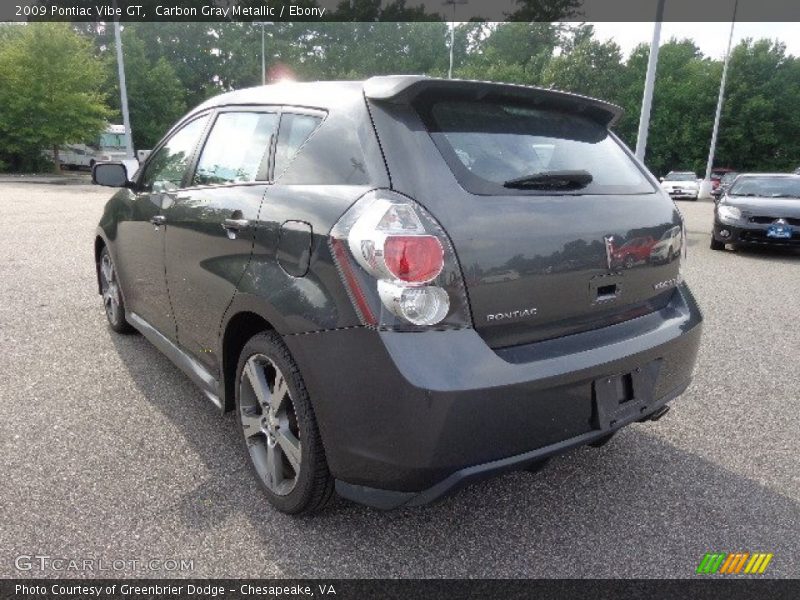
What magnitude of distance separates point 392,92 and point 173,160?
1.81m

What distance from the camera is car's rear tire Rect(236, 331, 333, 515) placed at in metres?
2.14

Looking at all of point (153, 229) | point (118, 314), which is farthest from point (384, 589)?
point (118, 314)

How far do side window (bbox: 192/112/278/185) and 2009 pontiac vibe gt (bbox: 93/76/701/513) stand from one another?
0.02 meters

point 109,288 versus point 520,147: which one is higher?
point 520,147

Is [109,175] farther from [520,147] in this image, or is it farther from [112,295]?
[520,147]

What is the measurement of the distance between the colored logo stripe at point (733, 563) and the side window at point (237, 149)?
7.48ft

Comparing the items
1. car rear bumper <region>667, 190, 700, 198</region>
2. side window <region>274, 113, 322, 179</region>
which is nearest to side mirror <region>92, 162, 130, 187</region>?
side window <region>274, 113, 322, 179</region>

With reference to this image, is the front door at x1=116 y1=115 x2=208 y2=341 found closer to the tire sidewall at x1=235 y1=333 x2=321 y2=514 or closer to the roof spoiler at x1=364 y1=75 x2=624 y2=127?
the tire sidewall at x1=235 y1=333 x2=321 y2=514

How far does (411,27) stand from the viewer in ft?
227

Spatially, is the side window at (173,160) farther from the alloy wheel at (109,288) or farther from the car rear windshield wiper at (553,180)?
Result: the car rear windshield wiper at (553,180)

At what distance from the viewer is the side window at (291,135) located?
2373 mm

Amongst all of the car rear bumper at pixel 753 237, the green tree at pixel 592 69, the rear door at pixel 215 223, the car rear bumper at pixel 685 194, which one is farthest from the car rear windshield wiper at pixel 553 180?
the green tree at pixel 592 69

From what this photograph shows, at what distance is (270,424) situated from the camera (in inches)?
94.8

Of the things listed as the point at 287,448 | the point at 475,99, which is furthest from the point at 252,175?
the point at 287,448
